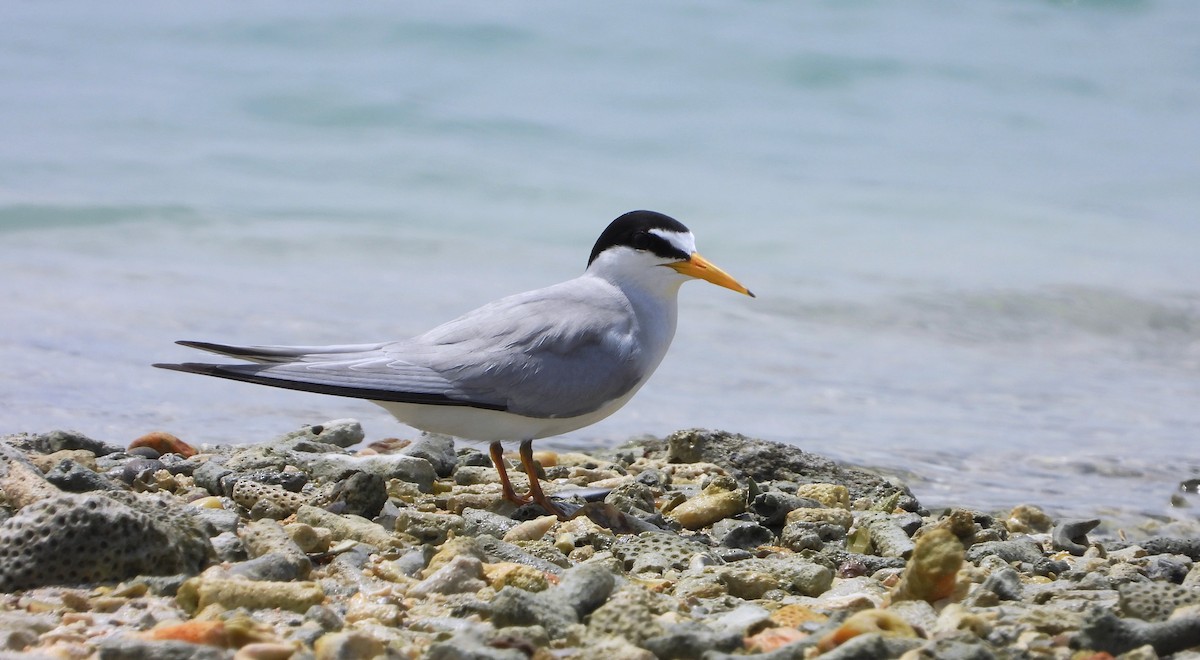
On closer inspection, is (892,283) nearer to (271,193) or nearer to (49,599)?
(271,193)

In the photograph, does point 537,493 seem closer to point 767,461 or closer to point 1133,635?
point 767,461

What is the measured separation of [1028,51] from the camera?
17453mm

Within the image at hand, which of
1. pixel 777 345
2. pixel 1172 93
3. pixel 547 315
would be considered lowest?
pixel 777 345

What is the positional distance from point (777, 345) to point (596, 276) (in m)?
3.95

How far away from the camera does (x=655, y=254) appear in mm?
4777

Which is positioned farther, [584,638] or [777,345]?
[777,345]

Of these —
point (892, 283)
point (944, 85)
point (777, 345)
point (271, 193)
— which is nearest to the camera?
point (777, 345)

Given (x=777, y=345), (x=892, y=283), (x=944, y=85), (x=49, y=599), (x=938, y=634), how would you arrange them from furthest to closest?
(x=944, y=85)
(x=892, y=283)
(x=777, y=345)
(x=49, y=599)
(x=938, y=634)

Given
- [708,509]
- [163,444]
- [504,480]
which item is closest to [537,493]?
[504,480]

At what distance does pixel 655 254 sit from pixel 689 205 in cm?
810

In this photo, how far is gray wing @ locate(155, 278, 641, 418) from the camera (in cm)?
423

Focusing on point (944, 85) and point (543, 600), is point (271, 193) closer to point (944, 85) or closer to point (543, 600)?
point (944, 85)

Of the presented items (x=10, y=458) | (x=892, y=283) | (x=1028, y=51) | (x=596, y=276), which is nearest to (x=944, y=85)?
(x=1028, y=51)

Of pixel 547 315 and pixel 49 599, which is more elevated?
pixel 547 315
